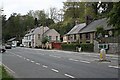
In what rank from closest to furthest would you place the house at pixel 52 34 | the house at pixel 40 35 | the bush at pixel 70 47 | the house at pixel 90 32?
the bush at pixel 70 47, the house at pixel 90 32, the house at pixel 52 34, the house at pixel 40 35

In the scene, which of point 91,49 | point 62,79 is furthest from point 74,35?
point 62,79

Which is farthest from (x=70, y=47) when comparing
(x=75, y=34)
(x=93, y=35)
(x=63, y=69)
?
(x=63, y=69)

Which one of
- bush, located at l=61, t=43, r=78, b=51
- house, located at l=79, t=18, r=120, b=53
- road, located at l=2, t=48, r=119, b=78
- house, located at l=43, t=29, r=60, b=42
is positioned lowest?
road, located at l=2, t=48, r=119, b=78

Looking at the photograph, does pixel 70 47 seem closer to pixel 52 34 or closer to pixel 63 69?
pixel 52 34

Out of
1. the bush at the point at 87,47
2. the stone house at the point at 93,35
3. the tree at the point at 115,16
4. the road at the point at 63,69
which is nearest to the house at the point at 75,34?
the stone house at the point at 93,35

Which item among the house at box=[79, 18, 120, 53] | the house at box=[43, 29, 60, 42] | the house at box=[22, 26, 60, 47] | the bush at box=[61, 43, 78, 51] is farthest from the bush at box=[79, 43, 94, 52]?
the house at box=[43, 29, 60, 42]

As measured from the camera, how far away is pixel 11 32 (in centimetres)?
16738

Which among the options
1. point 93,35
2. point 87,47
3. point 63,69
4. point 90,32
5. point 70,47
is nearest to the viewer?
point 63,69

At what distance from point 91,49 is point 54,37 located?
196 ft

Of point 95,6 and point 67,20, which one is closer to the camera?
point 95,6

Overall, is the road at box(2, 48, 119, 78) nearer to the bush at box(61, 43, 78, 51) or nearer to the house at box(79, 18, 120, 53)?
the house at box(79, 18, 120, 53)

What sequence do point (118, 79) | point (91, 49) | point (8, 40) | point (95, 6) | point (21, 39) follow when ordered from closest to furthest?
point (118, 79)
point (91, 49)
point (95, 6)
point (21, 39)
point (8, 40)

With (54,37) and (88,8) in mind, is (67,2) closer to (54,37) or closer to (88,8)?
(88,8)

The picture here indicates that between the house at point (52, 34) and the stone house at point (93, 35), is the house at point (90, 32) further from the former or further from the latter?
the house at point (52, 34)
